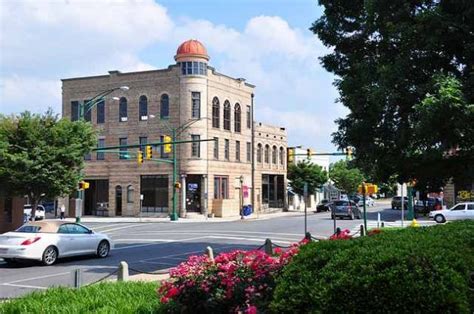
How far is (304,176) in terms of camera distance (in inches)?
2876

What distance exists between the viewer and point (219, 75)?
55.9 metres

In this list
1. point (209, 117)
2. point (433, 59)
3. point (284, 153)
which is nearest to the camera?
point (433, 59)

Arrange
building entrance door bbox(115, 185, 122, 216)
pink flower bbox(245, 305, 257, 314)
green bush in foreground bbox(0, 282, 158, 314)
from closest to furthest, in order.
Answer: pink flower bbox(245, 305, 257, 314) → green bush in foreground bbox(0, 282, 158, 314) → building entrance door bbox(115, 185, 122, 216)

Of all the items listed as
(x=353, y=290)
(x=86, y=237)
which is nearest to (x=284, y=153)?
(x=86, y=237)

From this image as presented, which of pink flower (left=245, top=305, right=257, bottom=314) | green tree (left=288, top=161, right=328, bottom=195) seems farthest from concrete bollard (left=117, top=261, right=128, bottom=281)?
A: green tree (left=288, top=161, right=328, bottom=195)

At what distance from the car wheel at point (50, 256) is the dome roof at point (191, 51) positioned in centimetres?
3699

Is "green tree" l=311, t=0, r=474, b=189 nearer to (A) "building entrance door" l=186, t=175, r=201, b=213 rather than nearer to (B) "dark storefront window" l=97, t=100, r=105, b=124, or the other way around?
(A) "building entrance door" l=186, t=175, r=201, b=213

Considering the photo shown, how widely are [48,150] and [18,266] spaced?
9.86 meters

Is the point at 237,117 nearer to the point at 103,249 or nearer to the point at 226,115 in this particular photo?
the point at 226,115

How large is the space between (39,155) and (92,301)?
65.0 feet

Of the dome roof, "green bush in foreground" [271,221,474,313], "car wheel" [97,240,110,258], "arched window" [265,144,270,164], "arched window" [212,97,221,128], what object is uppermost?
the dome roof

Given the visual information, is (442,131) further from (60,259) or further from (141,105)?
(141,105)

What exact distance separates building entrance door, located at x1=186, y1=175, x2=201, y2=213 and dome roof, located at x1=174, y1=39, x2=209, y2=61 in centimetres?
1127

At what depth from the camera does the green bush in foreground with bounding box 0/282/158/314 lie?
703 centimetres
